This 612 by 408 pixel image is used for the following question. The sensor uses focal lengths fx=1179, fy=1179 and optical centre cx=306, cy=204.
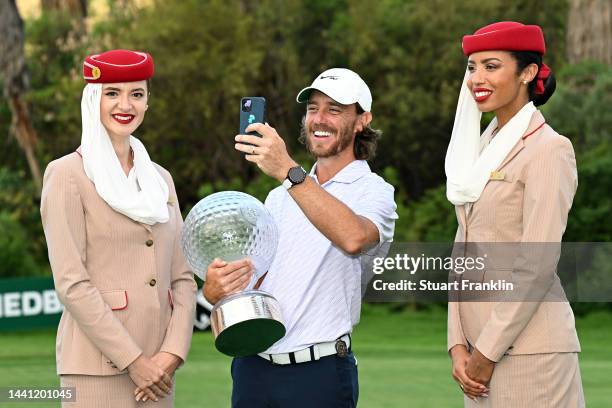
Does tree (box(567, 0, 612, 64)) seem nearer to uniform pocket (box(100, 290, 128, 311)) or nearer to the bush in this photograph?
the bush

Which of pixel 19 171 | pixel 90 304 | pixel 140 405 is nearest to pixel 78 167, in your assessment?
pixel 90 304

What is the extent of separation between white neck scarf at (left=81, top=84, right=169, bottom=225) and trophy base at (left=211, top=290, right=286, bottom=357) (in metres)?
0.55

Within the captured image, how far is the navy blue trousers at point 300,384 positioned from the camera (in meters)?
4.73

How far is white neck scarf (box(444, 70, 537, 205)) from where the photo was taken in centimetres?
461

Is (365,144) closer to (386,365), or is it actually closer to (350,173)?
(350,173)

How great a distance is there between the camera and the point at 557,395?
4.54 metres

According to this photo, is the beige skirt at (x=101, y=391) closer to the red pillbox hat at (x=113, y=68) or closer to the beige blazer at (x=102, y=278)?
the beige blazer at (x=102, y=278)

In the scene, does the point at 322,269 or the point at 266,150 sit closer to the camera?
the point at 266,150

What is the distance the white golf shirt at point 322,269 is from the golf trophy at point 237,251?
18 centimetres

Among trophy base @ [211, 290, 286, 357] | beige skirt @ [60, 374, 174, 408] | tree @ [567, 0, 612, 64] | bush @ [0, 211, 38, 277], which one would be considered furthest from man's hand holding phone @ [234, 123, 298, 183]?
tree @ [567, 0, 612, 64]

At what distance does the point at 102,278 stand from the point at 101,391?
1.50 feet

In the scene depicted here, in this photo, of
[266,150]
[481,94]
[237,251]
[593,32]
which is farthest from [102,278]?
[593,32]

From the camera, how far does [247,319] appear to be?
4.41 m

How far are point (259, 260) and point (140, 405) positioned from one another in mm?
820
